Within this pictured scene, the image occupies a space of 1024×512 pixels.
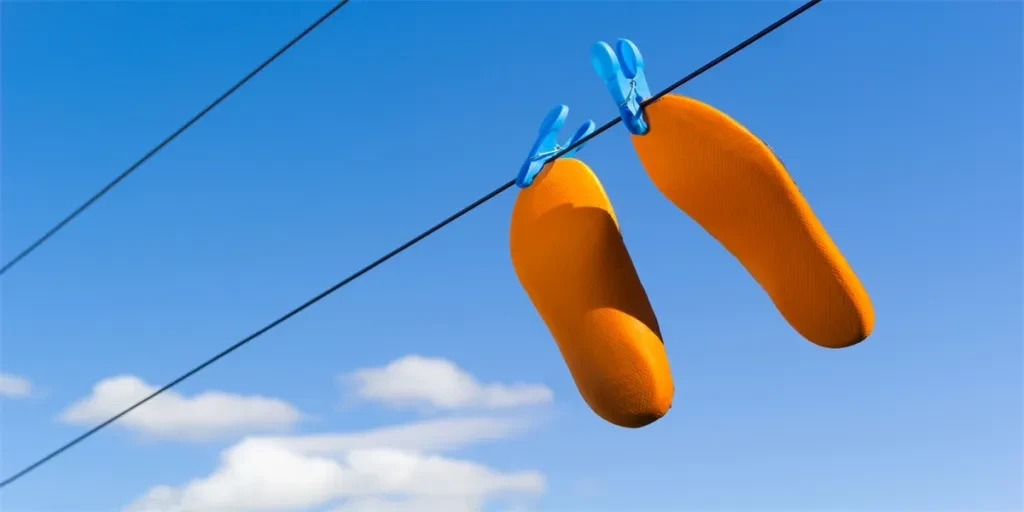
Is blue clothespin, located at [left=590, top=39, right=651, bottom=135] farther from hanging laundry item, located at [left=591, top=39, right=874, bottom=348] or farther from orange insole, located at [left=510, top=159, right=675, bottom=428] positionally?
orange insole, located at [left=510, top=159, right=675, bottom=428]

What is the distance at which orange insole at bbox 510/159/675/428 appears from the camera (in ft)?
9.17

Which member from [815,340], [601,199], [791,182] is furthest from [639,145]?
[815,340]

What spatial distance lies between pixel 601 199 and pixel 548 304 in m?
0.30

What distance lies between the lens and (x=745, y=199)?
281cm

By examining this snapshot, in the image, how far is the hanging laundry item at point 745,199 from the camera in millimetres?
2725

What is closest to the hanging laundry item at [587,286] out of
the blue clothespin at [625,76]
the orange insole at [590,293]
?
the orange insole at [590,293]

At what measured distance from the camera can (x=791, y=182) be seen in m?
2.80

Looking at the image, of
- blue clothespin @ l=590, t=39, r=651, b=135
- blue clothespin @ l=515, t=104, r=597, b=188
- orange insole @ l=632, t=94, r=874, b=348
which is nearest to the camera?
orange insole @ l=632, t=94, r=874, b=348

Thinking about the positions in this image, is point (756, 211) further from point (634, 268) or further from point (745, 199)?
point (634, 268)

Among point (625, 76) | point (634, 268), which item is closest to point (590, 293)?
point (634, 268)

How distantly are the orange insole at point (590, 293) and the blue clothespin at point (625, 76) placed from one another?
25 cm

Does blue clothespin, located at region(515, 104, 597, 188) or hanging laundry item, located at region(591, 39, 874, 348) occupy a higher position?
blue clothespin, located at region(515, 104, 597, 188)

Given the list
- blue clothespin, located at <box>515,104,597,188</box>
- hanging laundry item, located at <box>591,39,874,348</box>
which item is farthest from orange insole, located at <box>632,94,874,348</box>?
blue clothespin, located at <box>515,104,597,188</box>

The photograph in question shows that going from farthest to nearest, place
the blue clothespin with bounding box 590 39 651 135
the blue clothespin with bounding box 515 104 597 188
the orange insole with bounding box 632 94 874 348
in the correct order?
the blue clothespin with bounding box 515 104 597 188
the blue clothespin with bounding box 590 39 651 135
the orange insole with bounding box 632 94 874 348
